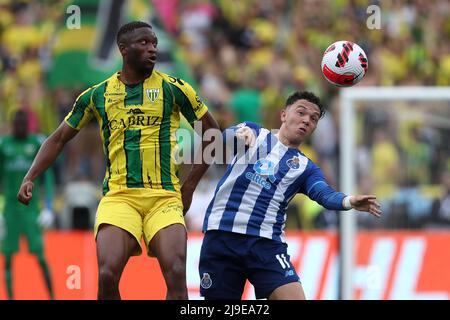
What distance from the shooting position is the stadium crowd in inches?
560

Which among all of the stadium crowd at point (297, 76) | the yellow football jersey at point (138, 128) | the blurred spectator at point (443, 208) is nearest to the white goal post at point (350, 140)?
the stadium crowd at point (297, 76)

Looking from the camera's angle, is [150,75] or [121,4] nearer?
[150,75]

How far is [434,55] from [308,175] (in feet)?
29.2

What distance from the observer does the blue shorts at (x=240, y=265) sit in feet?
28.0

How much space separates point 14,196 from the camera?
47.7 ft

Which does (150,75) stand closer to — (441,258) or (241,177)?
(241,177)

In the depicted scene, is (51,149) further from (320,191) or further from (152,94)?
(320,191)

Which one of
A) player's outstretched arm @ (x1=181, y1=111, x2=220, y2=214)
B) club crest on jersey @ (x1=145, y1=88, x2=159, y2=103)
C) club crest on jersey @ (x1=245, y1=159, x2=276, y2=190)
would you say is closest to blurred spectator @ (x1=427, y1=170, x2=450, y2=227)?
club crest on jersey @ (x1=245, y1=159, x2=276, y2=190)

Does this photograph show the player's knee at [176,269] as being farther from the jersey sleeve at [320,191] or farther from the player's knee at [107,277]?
the jersey sleeve at [320,191]

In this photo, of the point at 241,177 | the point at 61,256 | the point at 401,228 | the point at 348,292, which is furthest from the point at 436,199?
the point at 241,177

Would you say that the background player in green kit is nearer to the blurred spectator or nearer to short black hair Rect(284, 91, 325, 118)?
the blurred spectator

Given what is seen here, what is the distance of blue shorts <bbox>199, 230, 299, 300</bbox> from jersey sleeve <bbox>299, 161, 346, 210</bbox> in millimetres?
489

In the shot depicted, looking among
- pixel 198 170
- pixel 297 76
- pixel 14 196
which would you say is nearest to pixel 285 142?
pixel 198 170

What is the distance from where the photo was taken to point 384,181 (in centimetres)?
1427
